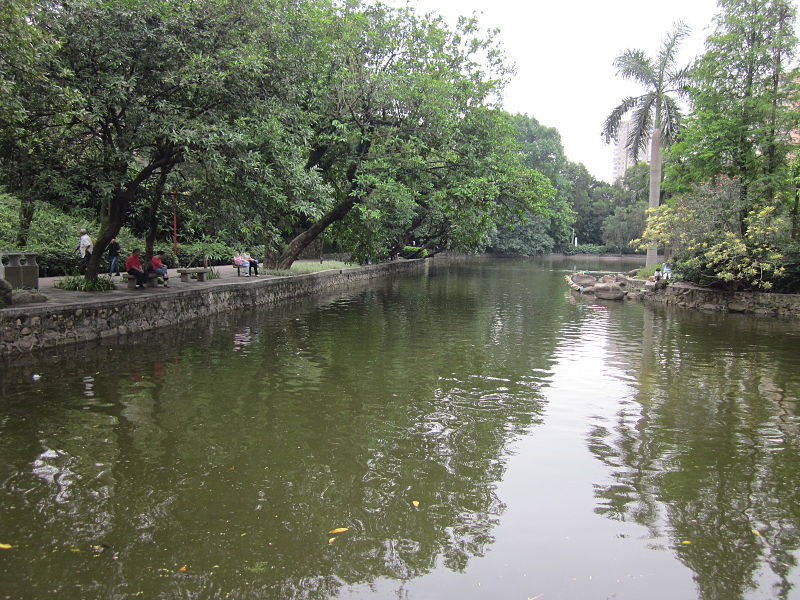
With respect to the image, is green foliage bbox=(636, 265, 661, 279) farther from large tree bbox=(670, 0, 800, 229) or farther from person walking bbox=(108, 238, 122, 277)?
person walking bbox=(108, 238, 122, 277)

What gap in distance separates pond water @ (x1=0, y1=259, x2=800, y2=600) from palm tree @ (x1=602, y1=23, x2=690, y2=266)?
2187 cm

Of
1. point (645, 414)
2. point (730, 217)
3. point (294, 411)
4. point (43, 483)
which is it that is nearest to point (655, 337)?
point (645, 414)

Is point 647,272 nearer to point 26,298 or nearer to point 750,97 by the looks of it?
point 750,97

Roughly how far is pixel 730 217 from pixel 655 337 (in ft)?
30.9

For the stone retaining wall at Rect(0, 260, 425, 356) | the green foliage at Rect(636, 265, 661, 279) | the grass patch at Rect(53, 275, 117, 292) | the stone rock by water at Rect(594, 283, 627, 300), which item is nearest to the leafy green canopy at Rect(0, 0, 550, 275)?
the grass patch at Rect(53, 275, 117, 292)

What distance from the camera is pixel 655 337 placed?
1585 cm

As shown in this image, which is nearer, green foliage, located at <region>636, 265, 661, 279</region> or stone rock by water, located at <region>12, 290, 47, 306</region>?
stone rock by water, located at <region>12, 290, 47, 306</region>

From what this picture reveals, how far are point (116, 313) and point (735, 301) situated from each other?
19.9 meters

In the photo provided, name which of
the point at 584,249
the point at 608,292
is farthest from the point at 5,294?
the point at 584,249

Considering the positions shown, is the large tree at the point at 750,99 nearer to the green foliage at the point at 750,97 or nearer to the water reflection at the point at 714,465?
the green foliage at the point at 750,97

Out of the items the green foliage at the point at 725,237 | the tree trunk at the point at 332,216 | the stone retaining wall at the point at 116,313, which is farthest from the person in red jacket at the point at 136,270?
the green foliage at the point at 725,237

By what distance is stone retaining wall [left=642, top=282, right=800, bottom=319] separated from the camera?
21.1 meters

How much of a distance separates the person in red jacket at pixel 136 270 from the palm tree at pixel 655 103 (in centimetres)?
2464

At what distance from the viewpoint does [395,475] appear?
625 cm
